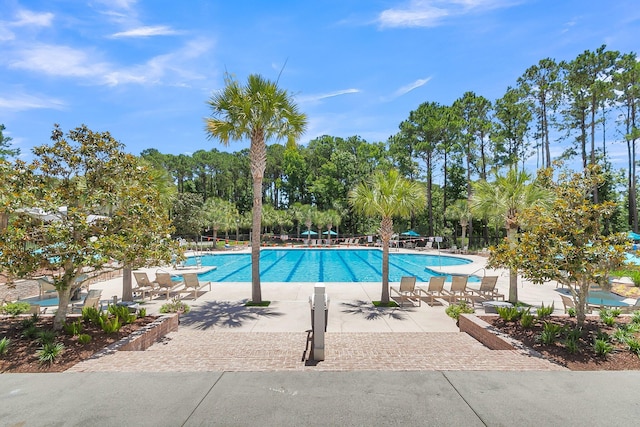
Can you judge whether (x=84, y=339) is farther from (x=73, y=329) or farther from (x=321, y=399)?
(x=321, y=399)

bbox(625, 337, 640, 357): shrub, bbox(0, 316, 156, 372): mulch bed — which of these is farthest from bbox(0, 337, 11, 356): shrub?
bbox(625, 337, 640, 357): shrub

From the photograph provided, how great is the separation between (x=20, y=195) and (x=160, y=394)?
4.08 metres

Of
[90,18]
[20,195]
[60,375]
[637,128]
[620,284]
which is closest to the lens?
[60,375]

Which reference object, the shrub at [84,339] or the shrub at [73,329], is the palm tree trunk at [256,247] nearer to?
the shrub at [73,329]

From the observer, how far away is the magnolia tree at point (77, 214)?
559 cm

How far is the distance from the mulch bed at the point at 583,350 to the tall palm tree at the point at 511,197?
3714mm

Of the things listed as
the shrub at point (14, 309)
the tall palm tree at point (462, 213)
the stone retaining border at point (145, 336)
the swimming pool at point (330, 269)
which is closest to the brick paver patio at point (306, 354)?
the stone retaining border at point (145, 336)

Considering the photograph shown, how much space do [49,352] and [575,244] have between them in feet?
29.0

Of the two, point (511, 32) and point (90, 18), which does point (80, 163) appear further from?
point (511, 32)

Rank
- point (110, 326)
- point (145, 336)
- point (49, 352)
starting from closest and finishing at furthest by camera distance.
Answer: point (49, 352), point (110, 326), point (145, 336)

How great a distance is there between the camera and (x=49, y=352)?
507cm

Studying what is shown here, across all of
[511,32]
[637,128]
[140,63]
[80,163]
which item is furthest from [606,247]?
[637,128]

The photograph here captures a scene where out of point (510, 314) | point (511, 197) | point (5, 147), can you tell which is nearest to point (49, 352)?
point (510, 314)

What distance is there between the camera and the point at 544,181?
7.76 metres
